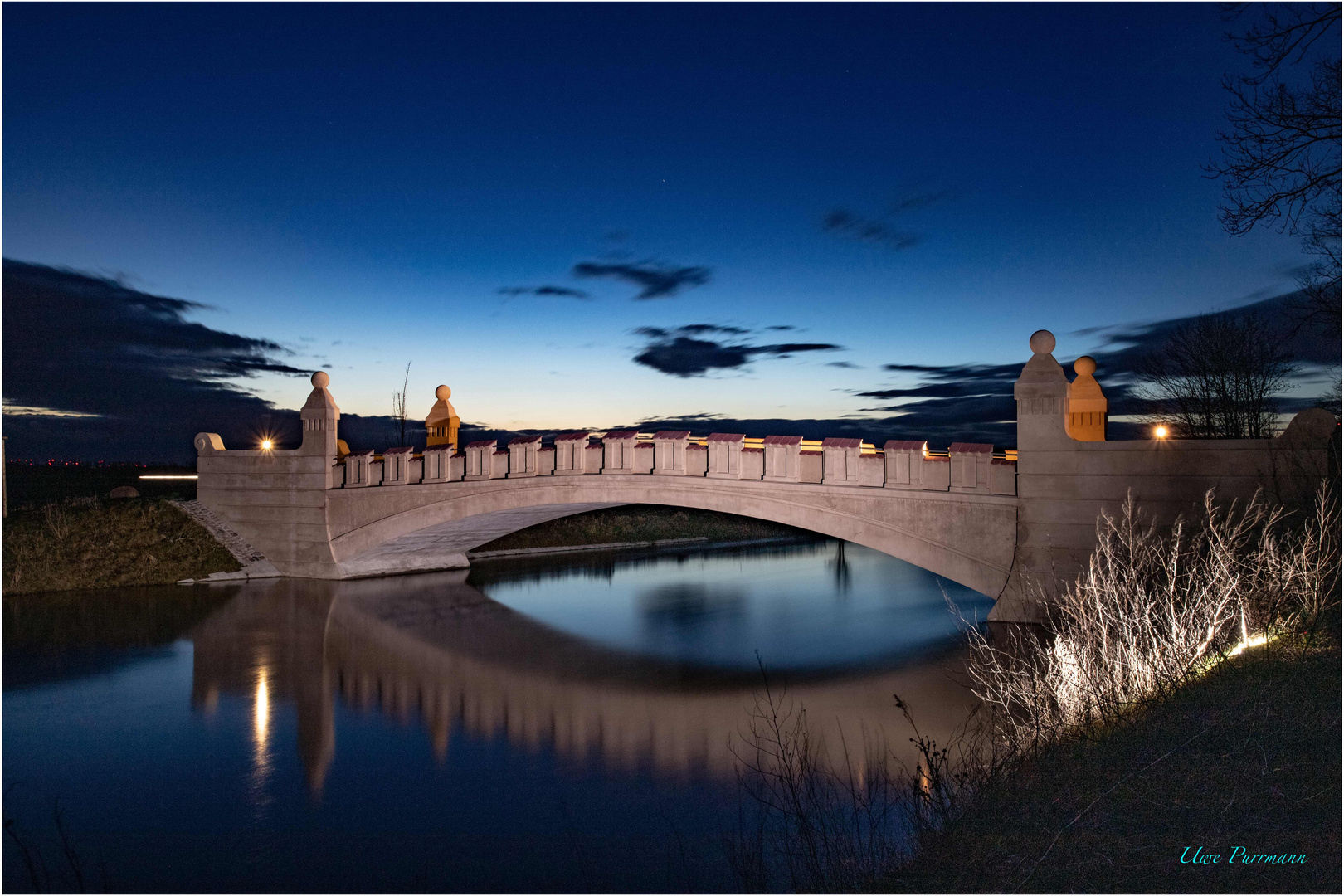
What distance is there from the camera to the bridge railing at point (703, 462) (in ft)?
43.5

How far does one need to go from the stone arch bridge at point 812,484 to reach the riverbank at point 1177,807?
589 cm

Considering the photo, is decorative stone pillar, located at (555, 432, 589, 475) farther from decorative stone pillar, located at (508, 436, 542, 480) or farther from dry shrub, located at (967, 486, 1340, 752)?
Result: dry shrub, located at (967, 486, 1340, 752)

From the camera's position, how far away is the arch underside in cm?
1314

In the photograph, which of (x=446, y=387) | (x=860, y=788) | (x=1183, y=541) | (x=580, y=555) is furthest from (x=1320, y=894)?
(x=580, y=555)

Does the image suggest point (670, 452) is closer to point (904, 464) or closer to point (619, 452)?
point (619, 452)

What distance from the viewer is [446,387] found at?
72.8 ft

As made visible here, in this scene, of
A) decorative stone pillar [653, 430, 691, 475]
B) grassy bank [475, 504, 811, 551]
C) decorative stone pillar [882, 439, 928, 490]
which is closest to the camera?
decorative stone pillar [882, 439, 928, 490]

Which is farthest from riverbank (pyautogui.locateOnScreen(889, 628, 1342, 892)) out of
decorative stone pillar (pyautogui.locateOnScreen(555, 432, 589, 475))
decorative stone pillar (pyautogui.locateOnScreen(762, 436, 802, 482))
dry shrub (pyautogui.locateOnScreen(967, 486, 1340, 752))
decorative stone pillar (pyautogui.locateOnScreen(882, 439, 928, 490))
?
decorative stone pillar (pyautogui.locateOnScreen(555, 432, 589, 475))

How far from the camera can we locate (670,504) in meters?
16.2

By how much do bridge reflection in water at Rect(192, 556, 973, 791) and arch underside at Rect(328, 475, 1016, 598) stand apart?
73.7 inches

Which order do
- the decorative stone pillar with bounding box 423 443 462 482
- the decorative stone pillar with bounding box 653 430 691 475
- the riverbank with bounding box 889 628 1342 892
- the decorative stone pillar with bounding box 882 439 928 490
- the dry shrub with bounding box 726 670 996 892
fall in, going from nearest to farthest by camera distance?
the riverbank with bounding box 889 628 1342 892, the dry shrub with bounding box 726 670 996 892, the decorative stone pillar with bounding box 882 439 928 490, the decorative stone pillar with bounding box 653 430 691 475, the decorative stone pillar with bounding box 423 443 462 482

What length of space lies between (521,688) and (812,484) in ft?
20.6

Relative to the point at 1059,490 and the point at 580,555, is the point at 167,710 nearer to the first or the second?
the point at 1059,490

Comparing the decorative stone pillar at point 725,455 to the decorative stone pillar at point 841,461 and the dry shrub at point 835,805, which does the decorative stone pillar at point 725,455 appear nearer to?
the decorative stone pillar at point 841,461
